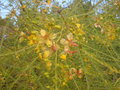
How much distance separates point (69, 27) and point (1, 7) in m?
0.49

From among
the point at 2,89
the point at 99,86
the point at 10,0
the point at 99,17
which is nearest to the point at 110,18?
the point at 99,17

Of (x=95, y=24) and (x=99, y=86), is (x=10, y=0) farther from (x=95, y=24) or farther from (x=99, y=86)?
(x=99, y=86)

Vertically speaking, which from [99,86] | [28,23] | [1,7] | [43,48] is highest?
[1,7]

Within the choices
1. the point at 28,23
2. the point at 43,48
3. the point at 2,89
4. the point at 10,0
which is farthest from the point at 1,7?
the point at 43,48

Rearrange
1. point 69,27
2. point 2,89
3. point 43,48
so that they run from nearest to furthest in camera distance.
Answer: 1. point 43,48
2. point 69,27
3. point 2,89

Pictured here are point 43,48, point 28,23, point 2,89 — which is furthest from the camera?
point 2,89


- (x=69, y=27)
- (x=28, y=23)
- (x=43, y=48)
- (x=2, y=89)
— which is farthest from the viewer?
(x=2, y=89)

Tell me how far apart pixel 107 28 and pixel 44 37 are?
471 mm

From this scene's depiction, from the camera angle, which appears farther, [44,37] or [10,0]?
[10,0]

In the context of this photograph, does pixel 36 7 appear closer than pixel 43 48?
No

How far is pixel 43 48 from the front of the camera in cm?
79

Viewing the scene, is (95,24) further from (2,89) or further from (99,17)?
(2,89)

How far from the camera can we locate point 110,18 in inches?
52.2

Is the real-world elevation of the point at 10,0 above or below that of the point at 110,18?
above
